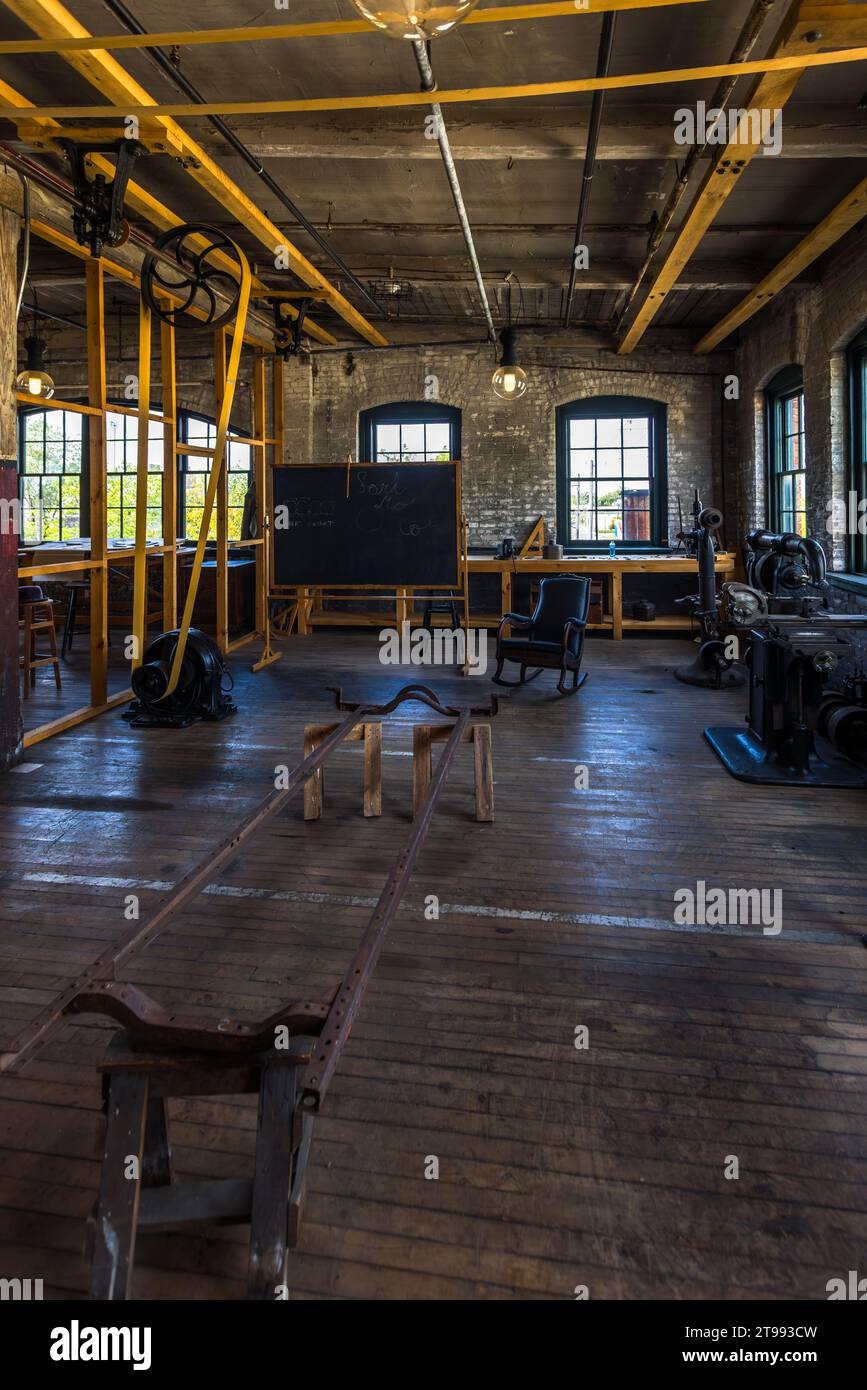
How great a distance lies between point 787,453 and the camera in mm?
9312

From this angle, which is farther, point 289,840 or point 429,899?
point 289,840

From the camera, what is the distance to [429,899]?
11.2ft

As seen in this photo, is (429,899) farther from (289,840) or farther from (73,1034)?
(73,1034)

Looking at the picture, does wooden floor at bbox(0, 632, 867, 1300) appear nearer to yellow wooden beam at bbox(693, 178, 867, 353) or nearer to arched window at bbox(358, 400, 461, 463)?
Answer: yellow wooden beam at bbox(693, 178, 867, 353)

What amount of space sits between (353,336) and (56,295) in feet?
11.4

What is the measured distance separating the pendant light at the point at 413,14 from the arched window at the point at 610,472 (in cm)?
948

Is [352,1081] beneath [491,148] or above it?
beneath

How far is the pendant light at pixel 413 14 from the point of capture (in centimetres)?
193

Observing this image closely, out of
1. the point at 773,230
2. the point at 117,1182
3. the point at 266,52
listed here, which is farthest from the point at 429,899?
the point at 773,230

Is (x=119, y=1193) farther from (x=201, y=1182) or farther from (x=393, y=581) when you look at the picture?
(x=393, y=581)

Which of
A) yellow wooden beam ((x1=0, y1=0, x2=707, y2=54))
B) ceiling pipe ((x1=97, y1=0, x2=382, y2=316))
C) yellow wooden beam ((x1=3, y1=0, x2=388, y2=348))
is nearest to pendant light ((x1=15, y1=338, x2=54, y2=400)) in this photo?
yellow wooden beam ((x1=3, y1=0, x2=388, y2=348))

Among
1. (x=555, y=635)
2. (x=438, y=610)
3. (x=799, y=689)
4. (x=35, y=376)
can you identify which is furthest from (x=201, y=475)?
(x=799, y=689)

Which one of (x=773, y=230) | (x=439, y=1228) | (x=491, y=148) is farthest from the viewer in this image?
(x=773, y=230)
